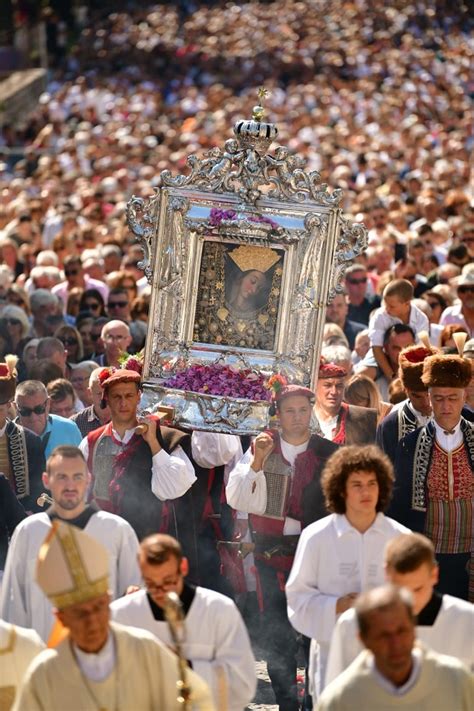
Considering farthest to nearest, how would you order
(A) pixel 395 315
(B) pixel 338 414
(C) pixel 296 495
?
(A) pixel 395 315 < (B) pixel 338 414 < (C) pixel 296 495

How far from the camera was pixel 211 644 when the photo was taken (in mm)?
7219

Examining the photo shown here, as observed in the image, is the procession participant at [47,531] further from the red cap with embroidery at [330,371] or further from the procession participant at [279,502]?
the red cap with embroidery at [330,371]

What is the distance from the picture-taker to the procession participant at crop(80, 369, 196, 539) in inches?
370

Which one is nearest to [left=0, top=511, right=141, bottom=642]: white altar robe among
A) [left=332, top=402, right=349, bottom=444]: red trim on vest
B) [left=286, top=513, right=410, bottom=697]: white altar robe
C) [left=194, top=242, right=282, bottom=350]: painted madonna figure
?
[left=286, top=513, right=410, bottom=697]: white altar robe

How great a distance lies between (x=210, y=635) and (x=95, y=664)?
0.78 metres

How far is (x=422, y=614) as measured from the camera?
23.4 feet

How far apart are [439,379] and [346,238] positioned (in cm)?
118

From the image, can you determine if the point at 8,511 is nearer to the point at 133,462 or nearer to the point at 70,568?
the point at 133,462

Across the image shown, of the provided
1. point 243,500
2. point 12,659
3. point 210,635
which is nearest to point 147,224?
point 243,500

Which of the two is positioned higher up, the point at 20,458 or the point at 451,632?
the point at 20,458

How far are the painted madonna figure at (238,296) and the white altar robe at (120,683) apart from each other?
3.64 m

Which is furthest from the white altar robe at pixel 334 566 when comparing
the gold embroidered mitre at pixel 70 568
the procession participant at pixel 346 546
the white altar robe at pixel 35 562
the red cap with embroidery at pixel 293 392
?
the red cap with embroidery at pixel 293 392

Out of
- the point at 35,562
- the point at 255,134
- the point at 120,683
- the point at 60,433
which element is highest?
the point at 255,134

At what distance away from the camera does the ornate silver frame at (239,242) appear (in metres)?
10.0
